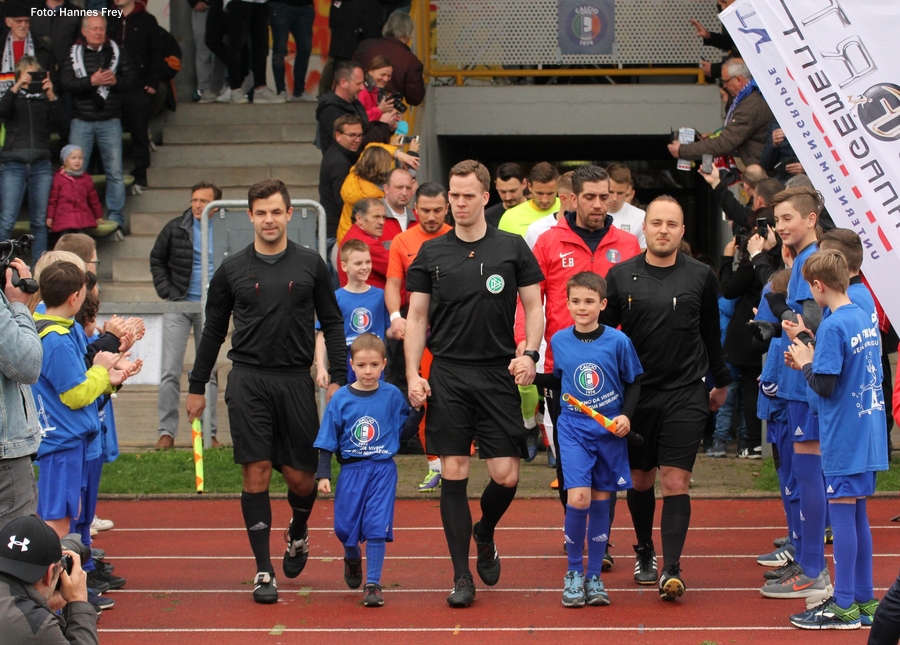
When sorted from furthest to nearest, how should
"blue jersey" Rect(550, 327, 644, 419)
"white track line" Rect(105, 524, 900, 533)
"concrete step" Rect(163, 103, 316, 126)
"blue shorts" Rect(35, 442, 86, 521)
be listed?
"concrete step" Rect(163, 103, 316, 126) < "white track line" Rect(105, 524, 900, 533) < "blue jersey" Rect(550, 327, 644, 419) < "blue shorts" Rect(35, 442, 86, 521)

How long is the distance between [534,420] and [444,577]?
269 cm

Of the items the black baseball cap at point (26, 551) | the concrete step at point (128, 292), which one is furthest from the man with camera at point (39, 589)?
the concrete step at point (128, 292)

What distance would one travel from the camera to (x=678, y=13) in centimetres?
1591

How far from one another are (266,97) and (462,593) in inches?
431

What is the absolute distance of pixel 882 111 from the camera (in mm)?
8156

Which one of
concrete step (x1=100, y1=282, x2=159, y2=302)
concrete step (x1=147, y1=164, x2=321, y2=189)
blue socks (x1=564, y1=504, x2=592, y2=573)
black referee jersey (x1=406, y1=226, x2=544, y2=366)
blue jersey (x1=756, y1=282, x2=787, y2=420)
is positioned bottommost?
blue socks (x1=564, y1=504, x2=592, y2=573)

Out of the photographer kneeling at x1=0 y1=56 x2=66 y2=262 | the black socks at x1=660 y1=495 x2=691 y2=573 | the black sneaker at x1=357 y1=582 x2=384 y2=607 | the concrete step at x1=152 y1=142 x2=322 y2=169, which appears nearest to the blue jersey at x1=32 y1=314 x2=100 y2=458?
the black sneaker at x1=357 y1=582 x2=384 y2=607

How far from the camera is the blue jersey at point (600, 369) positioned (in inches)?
275

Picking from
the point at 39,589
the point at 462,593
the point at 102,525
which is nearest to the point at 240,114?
the point at 102,525

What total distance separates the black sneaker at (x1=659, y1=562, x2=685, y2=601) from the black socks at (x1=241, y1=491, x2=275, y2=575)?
83.0 inches

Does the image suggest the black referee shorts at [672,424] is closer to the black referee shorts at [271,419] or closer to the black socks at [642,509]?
the black socks at [642,509]

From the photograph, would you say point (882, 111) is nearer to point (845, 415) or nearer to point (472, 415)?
point (845, 415)

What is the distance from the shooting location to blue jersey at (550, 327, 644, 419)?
6.98 m

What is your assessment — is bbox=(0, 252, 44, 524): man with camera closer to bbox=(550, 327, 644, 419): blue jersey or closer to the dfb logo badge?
bbox=(550, 327, 644, 419): blue jersey
